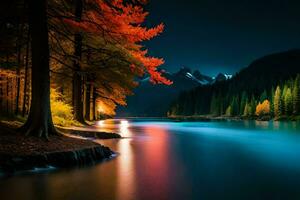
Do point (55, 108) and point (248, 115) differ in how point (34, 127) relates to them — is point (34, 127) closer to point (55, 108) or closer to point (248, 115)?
point (55, 108)

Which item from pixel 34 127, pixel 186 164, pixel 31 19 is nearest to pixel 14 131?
pixel 34 127

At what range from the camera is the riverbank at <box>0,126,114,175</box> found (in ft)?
33.6

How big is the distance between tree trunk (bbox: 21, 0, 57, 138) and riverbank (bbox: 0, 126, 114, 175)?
0.62 m

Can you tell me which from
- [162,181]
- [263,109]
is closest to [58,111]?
[162,181]

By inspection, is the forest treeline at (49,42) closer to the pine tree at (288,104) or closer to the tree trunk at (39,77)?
the tree trunk at (39,77)

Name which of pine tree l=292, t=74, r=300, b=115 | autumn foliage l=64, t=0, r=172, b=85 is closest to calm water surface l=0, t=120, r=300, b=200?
autumn foliage l=64, t=0, r=172, b=85

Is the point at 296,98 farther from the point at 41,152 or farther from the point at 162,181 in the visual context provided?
the point at 41,152

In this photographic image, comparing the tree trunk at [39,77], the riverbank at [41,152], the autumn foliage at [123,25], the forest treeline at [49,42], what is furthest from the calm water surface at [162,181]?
the autumn foliage at [123,25]

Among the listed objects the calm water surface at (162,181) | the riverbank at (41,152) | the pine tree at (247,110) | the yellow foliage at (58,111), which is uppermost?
the pine tree at (247,110)

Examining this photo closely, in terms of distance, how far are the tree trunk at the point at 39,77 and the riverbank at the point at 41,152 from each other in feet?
2.02

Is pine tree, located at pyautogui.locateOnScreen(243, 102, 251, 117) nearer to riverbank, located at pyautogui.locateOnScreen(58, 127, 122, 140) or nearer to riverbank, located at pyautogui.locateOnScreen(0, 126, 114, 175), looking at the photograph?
riverbank, located at pyautogui.locateOnScreen(58, 127, 122, 140)

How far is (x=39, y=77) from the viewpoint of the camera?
43.4ft

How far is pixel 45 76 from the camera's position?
13.4 metres

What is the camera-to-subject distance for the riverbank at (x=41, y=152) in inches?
403
